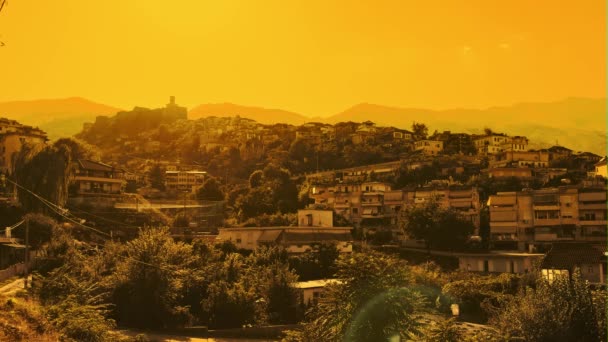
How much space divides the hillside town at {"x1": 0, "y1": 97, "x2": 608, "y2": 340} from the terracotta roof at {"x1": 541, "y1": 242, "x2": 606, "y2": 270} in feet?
0.20

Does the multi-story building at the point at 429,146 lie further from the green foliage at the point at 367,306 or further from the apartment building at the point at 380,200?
the green foliage at the point at 367,306

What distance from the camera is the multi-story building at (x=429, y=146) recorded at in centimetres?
9075

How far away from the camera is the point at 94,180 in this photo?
6094 cm

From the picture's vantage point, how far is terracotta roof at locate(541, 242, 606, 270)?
1583 inches

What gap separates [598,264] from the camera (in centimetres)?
4016

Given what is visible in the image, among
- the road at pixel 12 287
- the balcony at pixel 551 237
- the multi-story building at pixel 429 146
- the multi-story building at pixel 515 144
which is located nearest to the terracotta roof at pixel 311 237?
the balcony at pixel 551 237

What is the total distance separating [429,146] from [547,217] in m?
35.9

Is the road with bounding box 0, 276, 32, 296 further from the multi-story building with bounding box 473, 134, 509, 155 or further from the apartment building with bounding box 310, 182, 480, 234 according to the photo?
the multi-story building with bounding box 473, 134, 509, 155

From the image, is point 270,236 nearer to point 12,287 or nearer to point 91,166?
point 12,287

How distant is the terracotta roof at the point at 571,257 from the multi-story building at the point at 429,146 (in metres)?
48.4

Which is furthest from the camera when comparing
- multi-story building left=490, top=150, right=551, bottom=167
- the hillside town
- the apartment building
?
multi-story building left=490, top=150, right=551, bottom=167

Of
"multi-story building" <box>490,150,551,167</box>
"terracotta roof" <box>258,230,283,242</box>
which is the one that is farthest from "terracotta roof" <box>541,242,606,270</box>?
"multi-story building" <box>490,150,551,167</box>

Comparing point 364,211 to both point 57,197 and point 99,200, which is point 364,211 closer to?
point 99,200

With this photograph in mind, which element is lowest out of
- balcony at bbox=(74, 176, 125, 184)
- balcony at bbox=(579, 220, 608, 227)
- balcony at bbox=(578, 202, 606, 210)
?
balcony at bbox=(579, 220, 608, 227)
